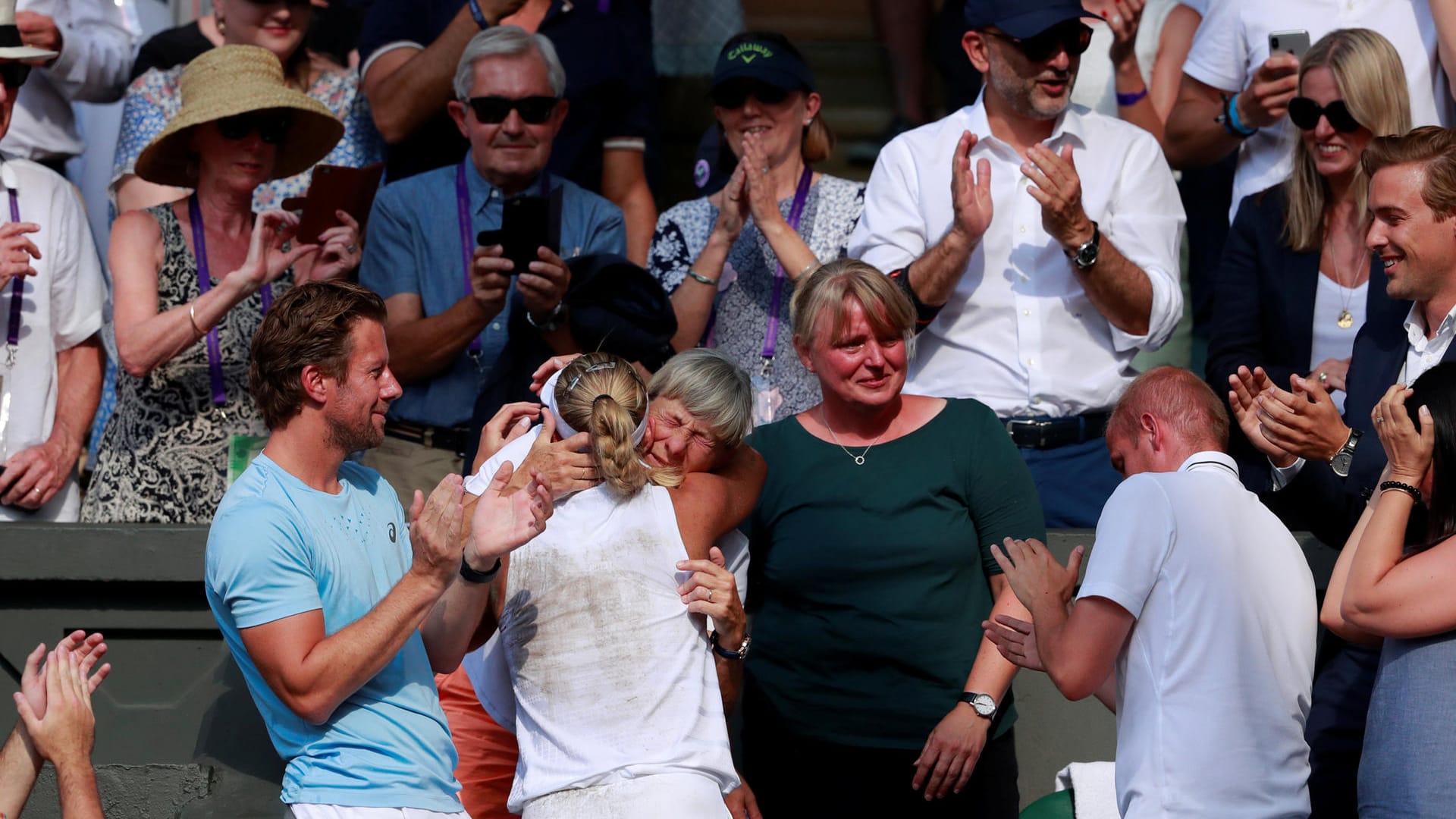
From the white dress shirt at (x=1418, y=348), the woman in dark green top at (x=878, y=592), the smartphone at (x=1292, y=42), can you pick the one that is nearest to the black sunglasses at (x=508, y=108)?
the woman in dark green top at (x=878, y=592)

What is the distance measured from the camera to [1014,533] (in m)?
4.12

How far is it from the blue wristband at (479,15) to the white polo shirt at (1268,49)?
249 cm

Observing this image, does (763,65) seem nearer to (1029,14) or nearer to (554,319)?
(1029,14)

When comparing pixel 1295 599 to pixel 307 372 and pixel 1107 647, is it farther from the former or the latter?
pixel 307 372

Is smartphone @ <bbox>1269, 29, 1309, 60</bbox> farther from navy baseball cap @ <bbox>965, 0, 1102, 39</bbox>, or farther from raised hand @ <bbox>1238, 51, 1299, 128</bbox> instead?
navy baseball cap @ <bbox>965, 0, 1102, 39</bbox>

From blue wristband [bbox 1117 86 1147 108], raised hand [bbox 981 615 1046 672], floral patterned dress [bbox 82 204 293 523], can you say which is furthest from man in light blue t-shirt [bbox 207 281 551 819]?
blue wristband [bbox 1117 86 1147 108]

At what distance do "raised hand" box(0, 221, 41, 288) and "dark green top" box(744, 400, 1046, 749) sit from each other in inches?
91.7

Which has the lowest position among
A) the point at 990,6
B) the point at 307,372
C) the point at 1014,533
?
the point at 1014,533

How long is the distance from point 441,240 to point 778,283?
1.10 meters

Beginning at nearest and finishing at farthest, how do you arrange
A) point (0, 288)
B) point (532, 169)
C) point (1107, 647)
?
point (1107, 647)
point (0, 288)
point (532, 169)

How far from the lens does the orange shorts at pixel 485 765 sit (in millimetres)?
4031

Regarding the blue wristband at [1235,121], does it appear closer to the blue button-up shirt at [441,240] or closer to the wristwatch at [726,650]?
the blue button-up shirt at [441,240]

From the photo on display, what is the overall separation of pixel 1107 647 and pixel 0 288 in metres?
3.43

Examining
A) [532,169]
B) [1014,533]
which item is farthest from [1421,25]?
[532,169]
